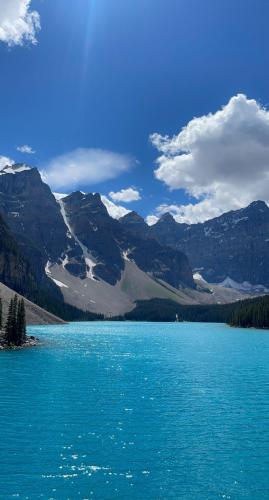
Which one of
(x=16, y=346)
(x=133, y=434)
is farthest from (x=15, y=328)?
(x=133, y=434)

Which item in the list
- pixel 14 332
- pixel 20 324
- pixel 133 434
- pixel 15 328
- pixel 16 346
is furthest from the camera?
pixel 15 328

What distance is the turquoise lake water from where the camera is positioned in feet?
98.8

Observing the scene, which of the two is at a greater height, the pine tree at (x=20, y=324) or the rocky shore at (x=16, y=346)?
the pine tree at (x=20, y=324)

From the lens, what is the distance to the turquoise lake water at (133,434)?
98.8ft

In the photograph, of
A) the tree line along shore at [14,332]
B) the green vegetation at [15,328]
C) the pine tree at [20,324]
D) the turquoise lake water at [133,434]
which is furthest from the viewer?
the pine tree at [20,324]

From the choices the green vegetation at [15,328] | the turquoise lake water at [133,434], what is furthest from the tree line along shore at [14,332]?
the turquoise lake water at [133,434]

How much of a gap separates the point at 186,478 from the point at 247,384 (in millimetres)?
40092

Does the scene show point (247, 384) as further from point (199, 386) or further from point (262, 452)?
point (262, 452)

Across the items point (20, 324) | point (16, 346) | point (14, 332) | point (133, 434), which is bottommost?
point (133, 434)

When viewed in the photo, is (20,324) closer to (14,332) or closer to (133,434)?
(14,332)

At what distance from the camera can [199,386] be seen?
6588 centimetres

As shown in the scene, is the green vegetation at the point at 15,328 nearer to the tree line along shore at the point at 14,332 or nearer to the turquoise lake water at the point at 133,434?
the tree line along shore at the point at 14,332

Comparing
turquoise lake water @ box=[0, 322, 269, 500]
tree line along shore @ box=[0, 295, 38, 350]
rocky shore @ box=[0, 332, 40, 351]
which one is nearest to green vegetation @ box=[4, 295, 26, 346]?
tree line along shore @ box=[0, 295, 38, 350]

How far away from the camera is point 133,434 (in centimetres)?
4134
